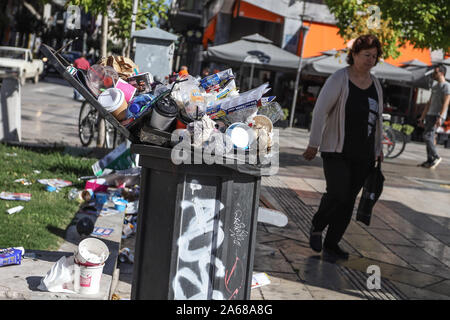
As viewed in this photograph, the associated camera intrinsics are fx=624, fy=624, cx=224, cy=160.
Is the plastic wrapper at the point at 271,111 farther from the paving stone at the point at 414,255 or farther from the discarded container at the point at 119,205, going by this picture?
the discarded container at the point at 119,205

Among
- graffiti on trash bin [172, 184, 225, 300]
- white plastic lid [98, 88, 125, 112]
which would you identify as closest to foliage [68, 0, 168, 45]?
white plastic lid [98, 88, 125, 112]

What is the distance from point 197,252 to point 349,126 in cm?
257

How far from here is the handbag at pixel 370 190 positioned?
17.1 feet

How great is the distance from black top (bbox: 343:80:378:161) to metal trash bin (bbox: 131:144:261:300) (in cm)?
228

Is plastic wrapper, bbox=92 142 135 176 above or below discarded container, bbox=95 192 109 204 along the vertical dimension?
above

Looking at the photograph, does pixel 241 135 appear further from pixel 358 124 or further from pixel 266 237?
pixel 266 237

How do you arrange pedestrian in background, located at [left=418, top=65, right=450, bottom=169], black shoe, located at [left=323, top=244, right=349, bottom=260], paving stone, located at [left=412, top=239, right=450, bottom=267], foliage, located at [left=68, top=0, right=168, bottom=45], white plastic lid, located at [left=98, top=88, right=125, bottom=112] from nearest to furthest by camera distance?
1. white plastic lid, located at [left=98, top=88, right=125, bottom=112]
2. black shoe, located at [left=323, top=244, right=349, bottom=260]
3. paving stone, located at [left=412, top=239, right=450, bottom=267]
4. foliage, located at [left=68, top=0, right=168, bottom=45]
5. pedestrian in background, located at [left=418, top=65, right=450, bottom=169]

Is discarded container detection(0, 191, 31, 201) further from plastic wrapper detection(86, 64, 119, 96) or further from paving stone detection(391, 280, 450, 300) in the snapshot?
paving stone detection(391, 280, 450, 300)

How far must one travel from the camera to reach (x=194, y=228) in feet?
9.20

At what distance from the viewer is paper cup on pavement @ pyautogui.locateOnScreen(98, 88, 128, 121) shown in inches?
119

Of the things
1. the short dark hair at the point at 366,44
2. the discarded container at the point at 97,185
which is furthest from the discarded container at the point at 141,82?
the discarded container at the point at 97,185

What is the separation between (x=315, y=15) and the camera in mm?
23938

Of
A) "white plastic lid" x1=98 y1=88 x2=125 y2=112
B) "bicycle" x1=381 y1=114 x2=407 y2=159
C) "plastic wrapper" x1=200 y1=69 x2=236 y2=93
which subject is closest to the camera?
"white plastic lid" x1=98 y1=88 x2=125 y2=112

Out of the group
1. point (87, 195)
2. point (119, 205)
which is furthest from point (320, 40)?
point (119, 205)
